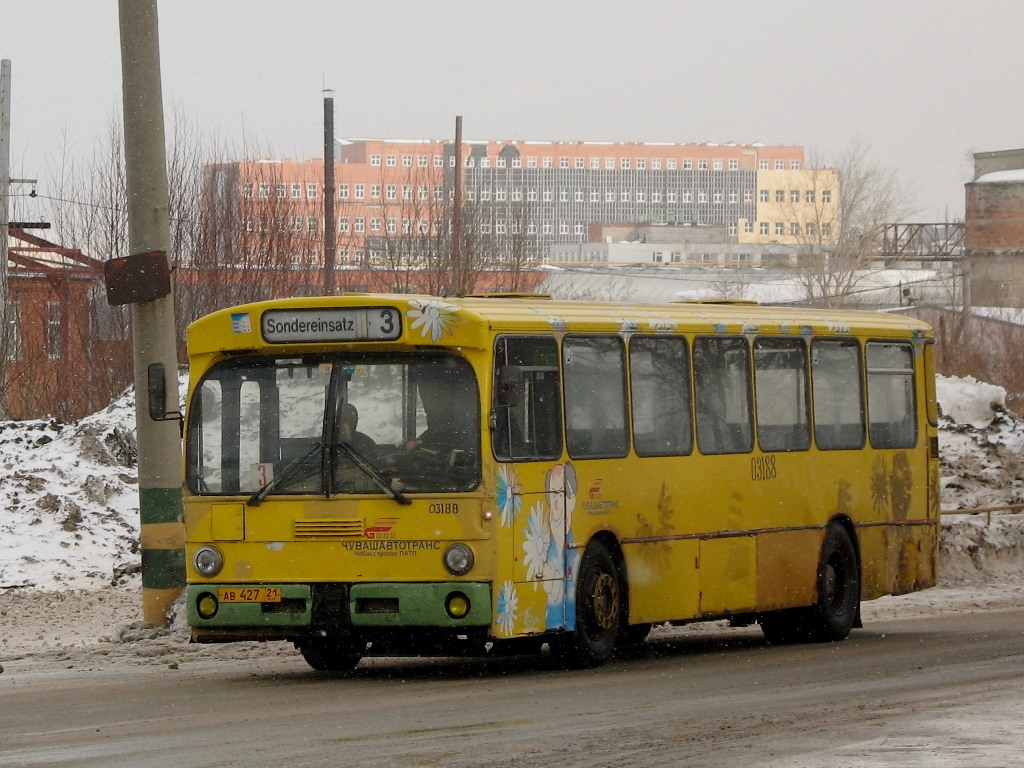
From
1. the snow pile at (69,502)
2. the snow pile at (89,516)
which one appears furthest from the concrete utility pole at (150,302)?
the snow pile at (69,502)

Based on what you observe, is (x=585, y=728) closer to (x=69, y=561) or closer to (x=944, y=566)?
(x=69, y=561)

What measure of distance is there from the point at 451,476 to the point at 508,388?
2.29ft

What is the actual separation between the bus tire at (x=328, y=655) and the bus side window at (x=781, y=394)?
13.9 feet

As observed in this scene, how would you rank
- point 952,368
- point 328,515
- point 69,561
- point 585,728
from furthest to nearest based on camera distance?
1. point 952,368
2. point 69,561
3. point 328,515
4. point 585,728

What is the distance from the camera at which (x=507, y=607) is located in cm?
1234

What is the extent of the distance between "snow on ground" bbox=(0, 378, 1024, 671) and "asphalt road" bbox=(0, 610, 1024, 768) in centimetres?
258

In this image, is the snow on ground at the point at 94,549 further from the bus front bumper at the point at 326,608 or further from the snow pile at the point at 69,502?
the bus front bumper at the point at 326,608

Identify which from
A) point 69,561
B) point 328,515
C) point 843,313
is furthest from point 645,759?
point 69,561

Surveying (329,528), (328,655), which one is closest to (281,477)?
(329,528)

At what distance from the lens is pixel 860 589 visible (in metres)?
17.2

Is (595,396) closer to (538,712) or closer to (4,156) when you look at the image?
(538,712)

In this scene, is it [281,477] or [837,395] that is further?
[837,395]

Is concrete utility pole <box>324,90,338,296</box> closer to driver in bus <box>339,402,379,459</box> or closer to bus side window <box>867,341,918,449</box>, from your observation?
bus side window <box>867,341,918,449</box>

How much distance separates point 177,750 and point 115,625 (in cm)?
764
